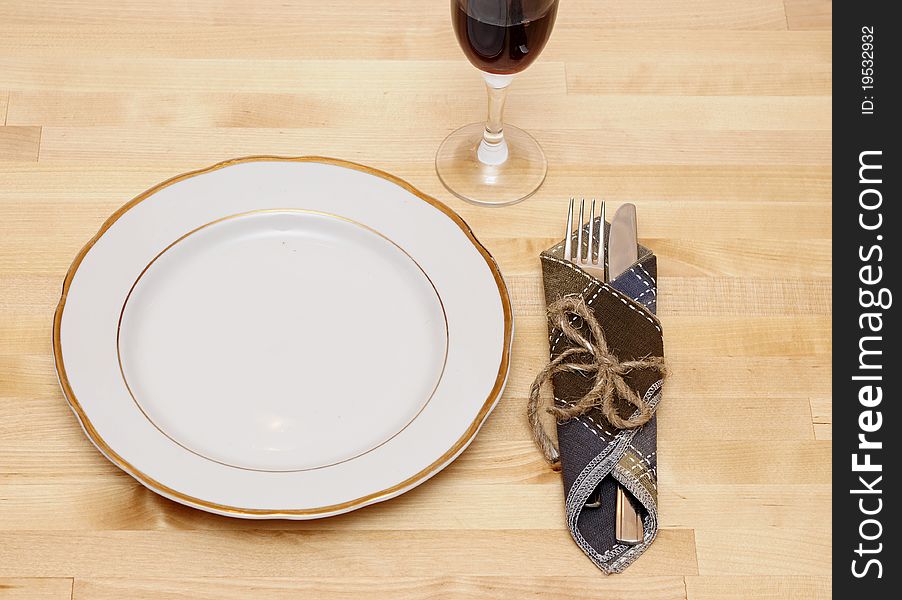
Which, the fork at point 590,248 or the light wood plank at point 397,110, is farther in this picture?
the light wood plank at point 397,110

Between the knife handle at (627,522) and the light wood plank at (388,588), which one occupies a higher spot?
the knife handle at (627,522)

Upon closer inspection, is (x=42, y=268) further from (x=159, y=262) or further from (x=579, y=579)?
(x=579, y=579)

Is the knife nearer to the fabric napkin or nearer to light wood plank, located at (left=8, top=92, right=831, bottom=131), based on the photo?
the fabric napkin

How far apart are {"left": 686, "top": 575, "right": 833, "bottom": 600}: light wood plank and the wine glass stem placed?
48 centimetres

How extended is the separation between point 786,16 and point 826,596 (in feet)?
2.43

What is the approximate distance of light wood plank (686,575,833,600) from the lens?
76 centimetres

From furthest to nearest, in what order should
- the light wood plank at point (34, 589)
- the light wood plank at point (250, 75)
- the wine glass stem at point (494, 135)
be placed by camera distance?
the light wood plank at point (250, 75) < the wine glass stem at point (494, 135) < the light wood plank at point (34, 589)

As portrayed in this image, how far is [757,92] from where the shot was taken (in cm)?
110

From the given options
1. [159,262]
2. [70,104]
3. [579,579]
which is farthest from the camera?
[70,104]

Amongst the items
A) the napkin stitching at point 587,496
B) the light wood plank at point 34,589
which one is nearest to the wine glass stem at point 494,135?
the napkin stitching at point 587,496

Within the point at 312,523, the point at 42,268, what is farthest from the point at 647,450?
the point at 42,268

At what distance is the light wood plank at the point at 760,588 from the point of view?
2.51ft

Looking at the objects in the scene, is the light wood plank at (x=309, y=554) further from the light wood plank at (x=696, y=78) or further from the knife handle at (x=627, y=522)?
the light wood plank at (x=696, y=78)

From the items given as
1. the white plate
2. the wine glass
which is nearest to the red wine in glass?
the wine glass
